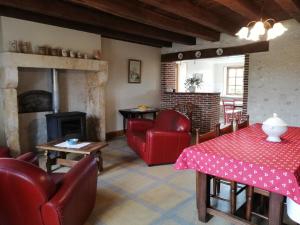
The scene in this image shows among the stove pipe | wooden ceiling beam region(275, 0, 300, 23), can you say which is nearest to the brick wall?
wooden ceiling beam region(275, 0, 300, 23)

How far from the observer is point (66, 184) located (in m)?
Result: 1.85

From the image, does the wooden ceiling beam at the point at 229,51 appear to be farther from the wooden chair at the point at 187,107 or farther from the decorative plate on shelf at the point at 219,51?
the wooden chair at the point at 187,107

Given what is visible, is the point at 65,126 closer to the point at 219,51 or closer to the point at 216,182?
the point at 216,182

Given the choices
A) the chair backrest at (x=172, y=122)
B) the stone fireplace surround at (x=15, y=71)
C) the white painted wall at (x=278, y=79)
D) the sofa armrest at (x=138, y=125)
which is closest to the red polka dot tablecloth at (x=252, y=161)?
the chair backrest at (x=172, y=122)

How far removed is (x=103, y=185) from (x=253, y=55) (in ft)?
13.6

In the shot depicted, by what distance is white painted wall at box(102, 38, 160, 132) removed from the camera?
18.8 feet

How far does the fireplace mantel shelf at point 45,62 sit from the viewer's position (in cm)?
372

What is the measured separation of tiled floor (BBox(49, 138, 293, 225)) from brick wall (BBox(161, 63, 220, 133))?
9.22ft

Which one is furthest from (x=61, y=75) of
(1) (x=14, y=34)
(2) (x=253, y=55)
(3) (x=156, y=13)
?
(2) (x=253, y=55)

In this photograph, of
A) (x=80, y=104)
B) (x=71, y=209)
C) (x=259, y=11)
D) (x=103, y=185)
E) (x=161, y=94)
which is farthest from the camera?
(x=161, y=94)

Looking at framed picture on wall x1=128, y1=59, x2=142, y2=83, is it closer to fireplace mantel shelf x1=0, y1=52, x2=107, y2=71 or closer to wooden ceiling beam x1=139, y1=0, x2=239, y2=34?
fireplace mantel shelf x1=0, y1=52, x2=107, y2=71

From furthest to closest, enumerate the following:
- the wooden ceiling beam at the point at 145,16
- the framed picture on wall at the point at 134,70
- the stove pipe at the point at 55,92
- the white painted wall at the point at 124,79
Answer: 1. the framed picture on wall at the point at 134,70
2. the white painted wall at the point at 124,79
3. the stove pipe at the point at 55,92
4. the wooden ceiling beam at the point at 145,16

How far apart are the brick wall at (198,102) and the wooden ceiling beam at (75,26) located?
100cm

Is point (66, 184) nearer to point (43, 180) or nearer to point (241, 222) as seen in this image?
point (43, 180)
